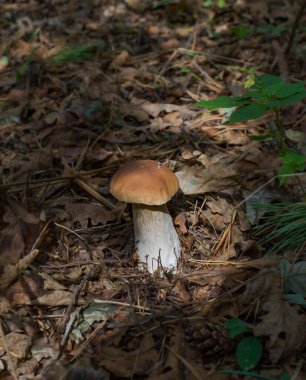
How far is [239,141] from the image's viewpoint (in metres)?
3.37

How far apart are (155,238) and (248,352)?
88 cm

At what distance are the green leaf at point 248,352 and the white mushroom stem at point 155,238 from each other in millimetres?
701

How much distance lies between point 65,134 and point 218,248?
6.24 ft

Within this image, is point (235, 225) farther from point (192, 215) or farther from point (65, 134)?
point (65, 134)

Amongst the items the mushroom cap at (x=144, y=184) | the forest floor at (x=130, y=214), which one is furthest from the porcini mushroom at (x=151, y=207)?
the forest floor at (x=130, y=214)

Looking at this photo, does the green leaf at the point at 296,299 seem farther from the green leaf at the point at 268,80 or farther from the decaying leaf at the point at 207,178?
the green leaf at the point at 268,80

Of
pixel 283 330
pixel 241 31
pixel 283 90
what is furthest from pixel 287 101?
pixel 241 31

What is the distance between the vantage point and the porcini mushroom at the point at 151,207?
2.24m

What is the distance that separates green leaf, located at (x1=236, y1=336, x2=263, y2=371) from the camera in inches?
73.6

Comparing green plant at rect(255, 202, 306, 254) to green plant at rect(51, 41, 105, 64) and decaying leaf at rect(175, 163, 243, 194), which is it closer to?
decaying leaf at rect(175, 163, 243, 194)

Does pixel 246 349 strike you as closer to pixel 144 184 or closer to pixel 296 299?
pixel 296 299

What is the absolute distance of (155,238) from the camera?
2.50 meters

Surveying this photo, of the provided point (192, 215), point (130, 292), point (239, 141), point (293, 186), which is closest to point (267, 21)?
point (239, 141)

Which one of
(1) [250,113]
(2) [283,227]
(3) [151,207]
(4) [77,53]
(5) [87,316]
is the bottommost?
(5) [87,316]
